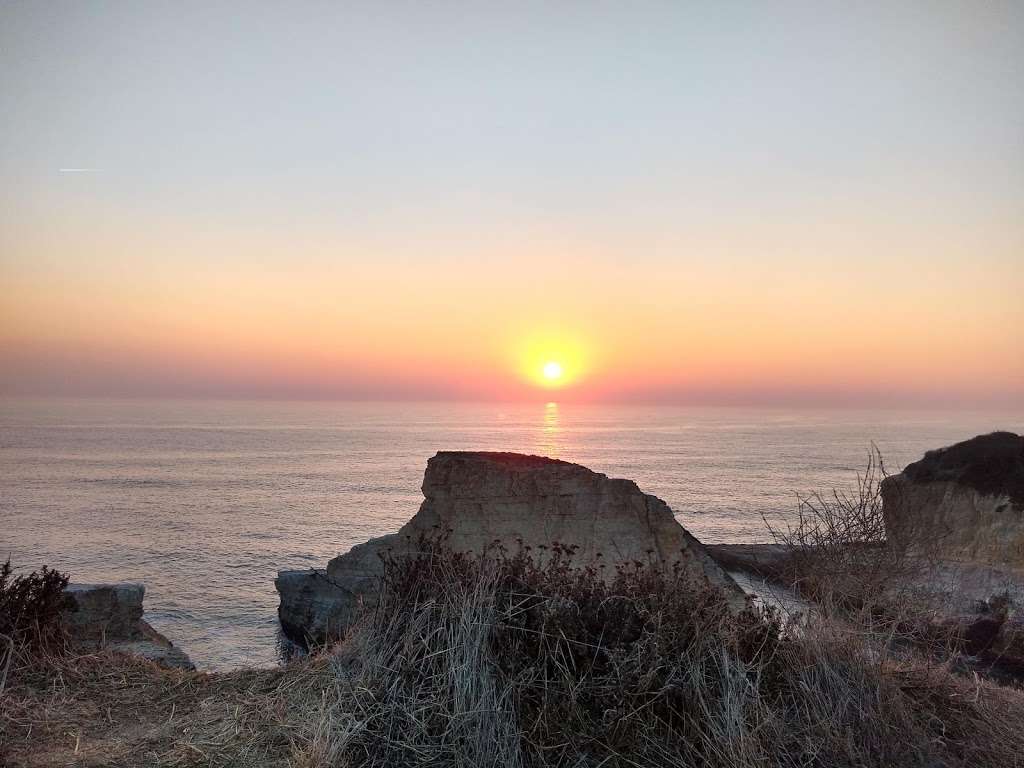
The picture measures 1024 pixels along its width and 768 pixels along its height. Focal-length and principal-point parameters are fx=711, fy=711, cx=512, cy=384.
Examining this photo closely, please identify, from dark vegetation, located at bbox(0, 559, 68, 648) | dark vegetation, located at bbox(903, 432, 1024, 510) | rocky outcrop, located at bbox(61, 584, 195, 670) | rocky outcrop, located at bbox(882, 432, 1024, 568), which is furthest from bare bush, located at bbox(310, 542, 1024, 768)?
dark vegetation, located at bbox(903, 432, 1024, 510)

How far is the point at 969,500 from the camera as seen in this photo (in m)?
15.4

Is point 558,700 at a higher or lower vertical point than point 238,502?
higher

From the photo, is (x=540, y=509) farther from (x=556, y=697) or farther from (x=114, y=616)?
(x=556, y=697)

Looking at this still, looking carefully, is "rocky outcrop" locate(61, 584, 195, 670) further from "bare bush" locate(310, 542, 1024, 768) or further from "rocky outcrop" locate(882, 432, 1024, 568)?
"rocky outcrop" locate(882, 432, 1024, 568)

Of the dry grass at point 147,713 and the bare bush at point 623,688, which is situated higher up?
the bare bush at point 623,688

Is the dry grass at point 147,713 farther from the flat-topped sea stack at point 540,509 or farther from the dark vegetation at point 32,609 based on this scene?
the flat-topped sea stack at point 540,509

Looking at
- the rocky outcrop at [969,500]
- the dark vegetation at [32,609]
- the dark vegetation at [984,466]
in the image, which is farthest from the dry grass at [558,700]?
the dark vegetation at [984,466]

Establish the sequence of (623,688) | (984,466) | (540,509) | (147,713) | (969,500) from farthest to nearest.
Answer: (984,466) → (969,500) → (540,509) → (147,713) → (623,688)

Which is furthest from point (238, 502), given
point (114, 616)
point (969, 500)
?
point (969, 500)

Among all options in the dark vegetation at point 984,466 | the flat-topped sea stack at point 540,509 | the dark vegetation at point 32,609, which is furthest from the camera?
the dark vegetation at point 984,466

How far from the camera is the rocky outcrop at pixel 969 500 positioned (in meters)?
14.6

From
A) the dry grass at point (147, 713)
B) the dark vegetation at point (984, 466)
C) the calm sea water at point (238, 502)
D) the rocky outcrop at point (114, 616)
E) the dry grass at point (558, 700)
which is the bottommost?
the calm sea water at point (238, 502)

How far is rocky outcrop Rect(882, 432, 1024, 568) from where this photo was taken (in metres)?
14.6

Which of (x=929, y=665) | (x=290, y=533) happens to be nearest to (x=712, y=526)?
(x=290, y=533)
